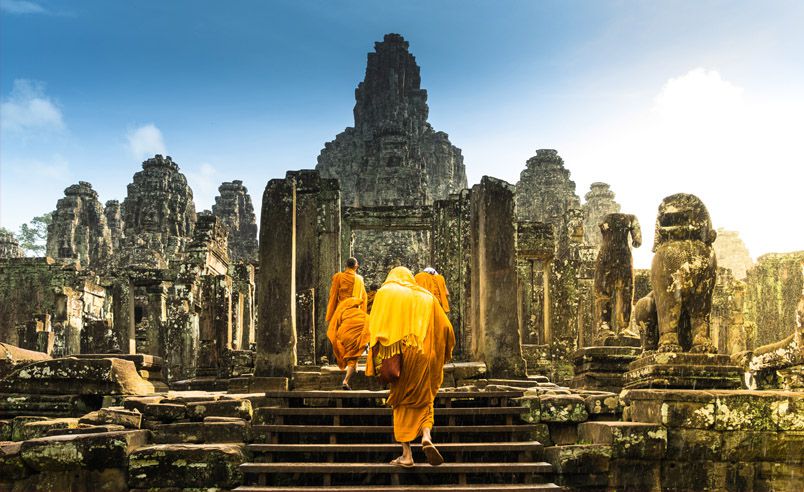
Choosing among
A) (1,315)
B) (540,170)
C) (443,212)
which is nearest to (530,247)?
(443,212)

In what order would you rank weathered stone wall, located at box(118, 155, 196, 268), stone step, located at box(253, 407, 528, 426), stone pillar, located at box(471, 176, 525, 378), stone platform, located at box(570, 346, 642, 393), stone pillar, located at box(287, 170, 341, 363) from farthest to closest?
weathered stone wall, located at box(118, 155, 196, 268), stone pillar, located at box(287, 170, 341, 363), stone platform, located at box(570, 346, 642, 393), stone pillar, located at box(471, 176, 525, 378), stone step, located at box(253, 407, 528, 426)

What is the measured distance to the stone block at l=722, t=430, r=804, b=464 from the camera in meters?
6.73

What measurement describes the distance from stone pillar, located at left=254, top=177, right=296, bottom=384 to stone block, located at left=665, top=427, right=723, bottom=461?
481cm

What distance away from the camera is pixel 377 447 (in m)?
6.69

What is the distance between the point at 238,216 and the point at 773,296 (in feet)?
91.0

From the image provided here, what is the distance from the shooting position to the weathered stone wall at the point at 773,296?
2558 centimetres

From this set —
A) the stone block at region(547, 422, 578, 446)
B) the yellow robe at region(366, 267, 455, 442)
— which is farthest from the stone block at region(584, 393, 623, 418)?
the yellow robe at region(366, 267, 455, 442)

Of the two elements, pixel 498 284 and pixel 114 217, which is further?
pixel 114 217

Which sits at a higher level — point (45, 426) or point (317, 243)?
point (317, 243)

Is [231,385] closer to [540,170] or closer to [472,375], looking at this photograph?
[472,375]

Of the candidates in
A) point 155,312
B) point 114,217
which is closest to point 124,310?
point 155,312

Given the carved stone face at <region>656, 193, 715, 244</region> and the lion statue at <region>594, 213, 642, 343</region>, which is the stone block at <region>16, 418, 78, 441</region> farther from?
the lion statue at <region>594, 213, 642, 343</region>

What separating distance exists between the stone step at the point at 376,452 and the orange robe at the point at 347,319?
7.89 ft

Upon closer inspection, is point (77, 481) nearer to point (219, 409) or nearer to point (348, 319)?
point (219, 409)
